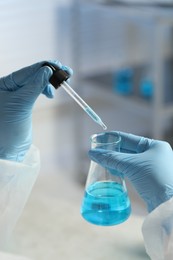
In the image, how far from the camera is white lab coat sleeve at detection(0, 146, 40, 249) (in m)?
1.17

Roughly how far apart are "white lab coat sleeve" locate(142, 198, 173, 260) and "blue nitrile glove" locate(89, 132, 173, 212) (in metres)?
0.03

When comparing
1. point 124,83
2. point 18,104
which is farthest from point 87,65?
point 18,104

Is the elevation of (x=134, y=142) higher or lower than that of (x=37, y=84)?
lower

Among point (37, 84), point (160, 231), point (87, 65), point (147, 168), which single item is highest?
point (37, 84)

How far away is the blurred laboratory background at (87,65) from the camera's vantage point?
246 cm

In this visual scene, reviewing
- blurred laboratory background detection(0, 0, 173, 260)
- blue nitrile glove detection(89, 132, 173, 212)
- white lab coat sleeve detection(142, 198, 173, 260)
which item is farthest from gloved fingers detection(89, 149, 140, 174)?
blurred laboratory background detection(0, 0, 173, 260)

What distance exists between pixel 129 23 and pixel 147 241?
84.4 inches

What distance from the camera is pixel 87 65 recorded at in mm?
2969

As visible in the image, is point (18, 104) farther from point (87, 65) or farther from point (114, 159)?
point (87, 65)

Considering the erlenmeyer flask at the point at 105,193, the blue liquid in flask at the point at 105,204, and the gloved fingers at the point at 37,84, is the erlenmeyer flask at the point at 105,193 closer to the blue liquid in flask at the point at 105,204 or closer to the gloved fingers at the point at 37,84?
the blue liquid in flask at the point at 105,204

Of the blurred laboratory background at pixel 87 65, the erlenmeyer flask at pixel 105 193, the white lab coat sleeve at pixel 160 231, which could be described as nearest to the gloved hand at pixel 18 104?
the erlenmeyer flask at pixel 105 193

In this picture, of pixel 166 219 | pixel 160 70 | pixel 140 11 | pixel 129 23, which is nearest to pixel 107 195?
pixel 166 219

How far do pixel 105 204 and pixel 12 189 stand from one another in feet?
0.77

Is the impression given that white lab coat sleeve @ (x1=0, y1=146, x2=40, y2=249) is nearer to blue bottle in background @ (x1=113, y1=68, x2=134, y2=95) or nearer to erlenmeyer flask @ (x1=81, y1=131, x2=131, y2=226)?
erlenmeyer flask @ (x1=81, y1=131, x2=131, y2=226)
